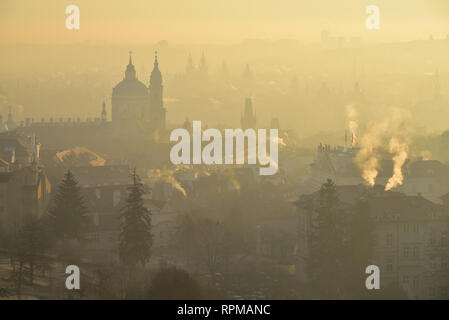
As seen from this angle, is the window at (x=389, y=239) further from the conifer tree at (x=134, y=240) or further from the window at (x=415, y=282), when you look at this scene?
the conifer tree at (x=134, y=240)

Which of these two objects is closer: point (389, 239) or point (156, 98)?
point (389, 239)

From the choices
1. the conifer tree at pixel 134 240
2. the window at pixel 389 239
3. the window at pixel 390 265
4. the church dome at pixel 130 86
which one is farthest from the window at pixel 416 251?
the church dome at pixel 130 86

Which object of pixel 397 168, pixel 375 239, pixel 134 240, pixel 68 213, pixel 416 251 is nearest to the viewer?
pixel 134 240

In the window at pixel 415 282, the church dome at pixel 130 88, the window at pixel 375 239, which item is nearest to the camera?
the window at pixel 415 282

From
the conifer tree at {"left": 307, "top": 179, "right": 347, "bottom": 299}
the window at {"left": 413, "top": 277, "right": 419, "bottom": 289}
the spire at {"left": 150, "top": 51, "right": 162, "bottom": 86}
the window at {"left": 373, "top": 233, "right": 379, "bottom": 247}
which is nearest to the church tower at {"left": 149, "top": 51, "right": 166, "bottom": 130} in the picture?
the spire at {"left": 150, "top": 51, "right": 162, "bottom": 86}

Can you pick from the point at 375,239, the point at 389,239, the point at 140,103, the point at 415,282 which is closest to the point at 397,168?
the point at 389,239

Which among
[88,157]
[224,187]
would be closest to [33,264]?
[224,187]

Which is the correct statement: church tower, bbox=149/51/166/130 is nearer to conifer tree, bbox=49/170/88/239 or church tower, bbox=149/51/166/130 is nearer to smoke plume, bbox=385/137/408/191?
smoke plume, bbox=385/137/408/191

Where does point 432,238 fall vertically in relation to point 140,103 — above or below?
below

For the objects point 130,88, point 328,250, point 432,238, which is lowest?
point 328,250

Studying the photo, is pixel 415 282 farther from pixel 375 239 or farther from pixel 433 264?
pixel 375 239
